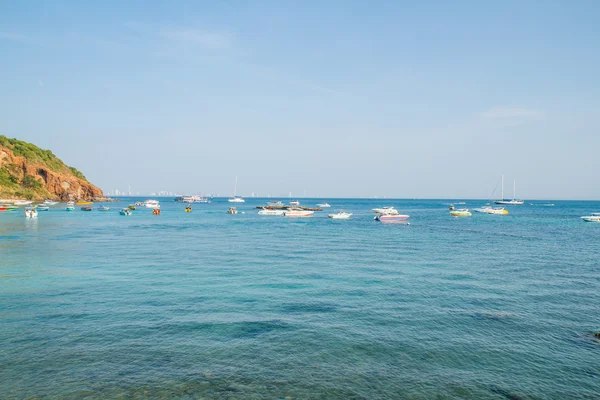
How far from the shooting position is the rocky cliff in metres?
150

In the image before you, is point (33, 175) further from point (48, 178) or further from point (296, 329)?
point (296, 329)

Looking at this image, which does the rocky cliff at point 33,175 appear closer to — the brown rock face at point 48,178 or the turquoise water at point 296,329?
the brown rock face at point 48,178

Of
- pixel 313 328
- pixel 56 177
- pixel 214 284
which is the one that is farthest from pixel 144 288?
pixel 56 177

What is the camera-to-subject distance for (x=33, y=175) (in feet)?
527

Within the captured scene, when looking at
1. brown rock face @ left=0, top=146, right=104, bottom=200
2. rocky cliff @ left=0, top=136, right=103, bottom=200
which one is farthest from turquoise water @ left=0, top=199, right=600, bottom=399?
brown rock face @ left=0, top=146, right=104, bottom=200

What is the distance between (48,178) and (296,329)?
188 metres

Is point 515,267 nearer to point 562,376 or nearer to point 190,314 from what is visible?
point 562,376

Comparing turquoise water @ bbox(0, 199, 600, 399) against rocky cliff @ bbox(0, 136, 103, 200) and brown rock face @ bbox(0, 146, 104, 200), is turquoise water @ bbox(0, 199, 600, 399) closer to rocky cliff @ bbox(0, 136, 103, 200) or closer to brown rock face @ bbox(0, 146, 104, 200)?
rocky cliff @ bbox(0, 136, 103, 200)

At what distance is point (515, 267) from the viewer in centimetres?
3350

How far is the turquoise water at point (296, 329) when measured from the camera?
40.7ft

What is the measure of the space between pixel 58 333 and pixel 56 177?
18560 centimetres

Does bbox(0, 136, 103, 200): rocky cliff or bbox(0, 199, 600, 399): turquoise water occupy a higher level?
bbox(0, 136, 103, 200): rocky cliff

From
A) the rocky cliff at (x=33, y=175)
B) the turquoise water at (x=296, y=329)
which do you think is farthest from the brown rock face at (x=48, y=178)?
the turquoise water at (x=296, y=329)

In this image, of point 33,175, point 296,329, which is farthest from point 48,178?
point 296,329
